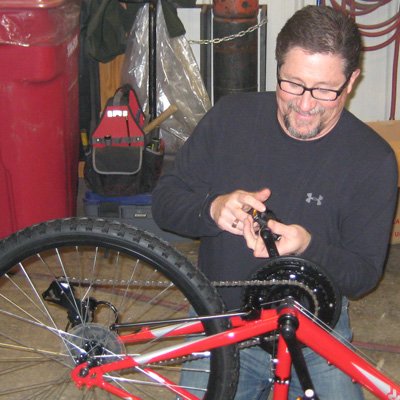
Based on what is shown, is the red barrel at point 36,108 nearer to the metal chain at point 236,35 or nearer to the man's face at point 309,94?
the metal chain at point 236,35

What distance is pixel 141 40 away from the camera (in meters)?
3.36

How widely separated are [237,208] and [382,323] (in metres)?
1.33

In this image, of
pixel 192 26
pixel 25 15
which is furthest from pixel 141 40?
pixel 25 15

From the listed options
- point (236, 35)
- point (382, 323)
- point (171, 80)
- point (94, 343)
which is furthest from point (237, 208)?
point (171, 80)

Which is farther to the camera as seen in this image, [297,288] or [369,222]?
[369,222]

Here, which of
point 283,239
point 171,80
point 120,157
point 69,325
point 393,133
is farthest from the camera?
point 171,80

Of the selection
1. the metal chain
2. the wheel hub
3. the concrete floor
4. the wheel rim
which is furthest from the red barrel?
the wheel hub

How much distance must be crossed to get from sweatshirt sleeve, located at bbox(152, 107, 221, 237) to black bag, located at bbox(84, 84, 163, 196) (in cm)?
124

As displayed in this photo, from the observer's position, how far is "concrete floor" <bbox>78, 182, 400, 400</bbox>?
229 cm

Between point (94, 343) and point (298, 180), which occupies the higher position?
point (298, 180)

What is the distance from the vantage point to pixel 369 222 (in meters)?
1.46

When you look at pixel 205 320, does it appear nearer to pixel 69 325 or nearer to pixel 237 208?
pixel 237 208

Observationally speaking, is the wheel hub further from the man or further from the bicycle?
the man

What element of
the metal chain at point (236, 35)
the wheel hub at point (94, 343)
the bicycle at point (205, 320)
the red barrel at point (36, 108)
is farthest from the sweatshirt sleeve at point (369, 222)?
the metal chain at point (236, 35)
